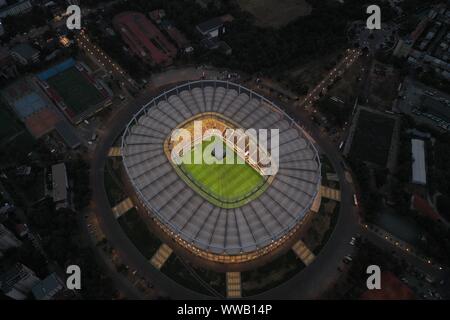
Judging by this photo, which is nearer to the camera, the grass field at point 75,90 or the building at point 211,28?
the grass field at point 75,90

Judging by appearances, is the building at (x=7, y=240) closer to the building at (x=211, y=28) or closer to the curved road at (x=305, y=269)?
the curved road at (x=305, y=269)

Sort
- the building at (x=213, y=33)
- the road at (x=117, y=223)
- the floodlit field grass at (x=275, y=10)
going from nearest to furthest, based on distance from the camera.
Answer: the road at (x=117, y=223)
the building at (x=213, y=33)
the floodlit field grass at (x=275, y=10)

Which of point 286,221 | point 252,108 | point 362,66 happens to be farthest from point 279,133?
point 362,66

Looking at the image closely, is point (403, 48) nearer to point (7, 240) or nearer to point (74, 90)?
point (74, 90)

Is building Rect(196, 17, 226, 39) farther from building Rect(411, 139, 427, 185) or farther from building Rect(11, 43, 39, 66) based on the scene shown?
building Rect(411, 139, 427, 185)

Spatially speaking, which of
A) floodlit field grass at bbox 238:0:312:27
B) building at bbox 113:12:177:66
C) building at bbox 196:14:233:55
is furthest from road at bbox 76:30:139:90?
floodlit field grass at bbox 238:0:312:27

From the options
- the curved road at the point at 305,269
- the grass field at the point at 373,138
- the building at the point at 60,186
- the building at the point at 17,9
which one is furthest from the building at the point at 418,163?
the building at the point at 17,9
